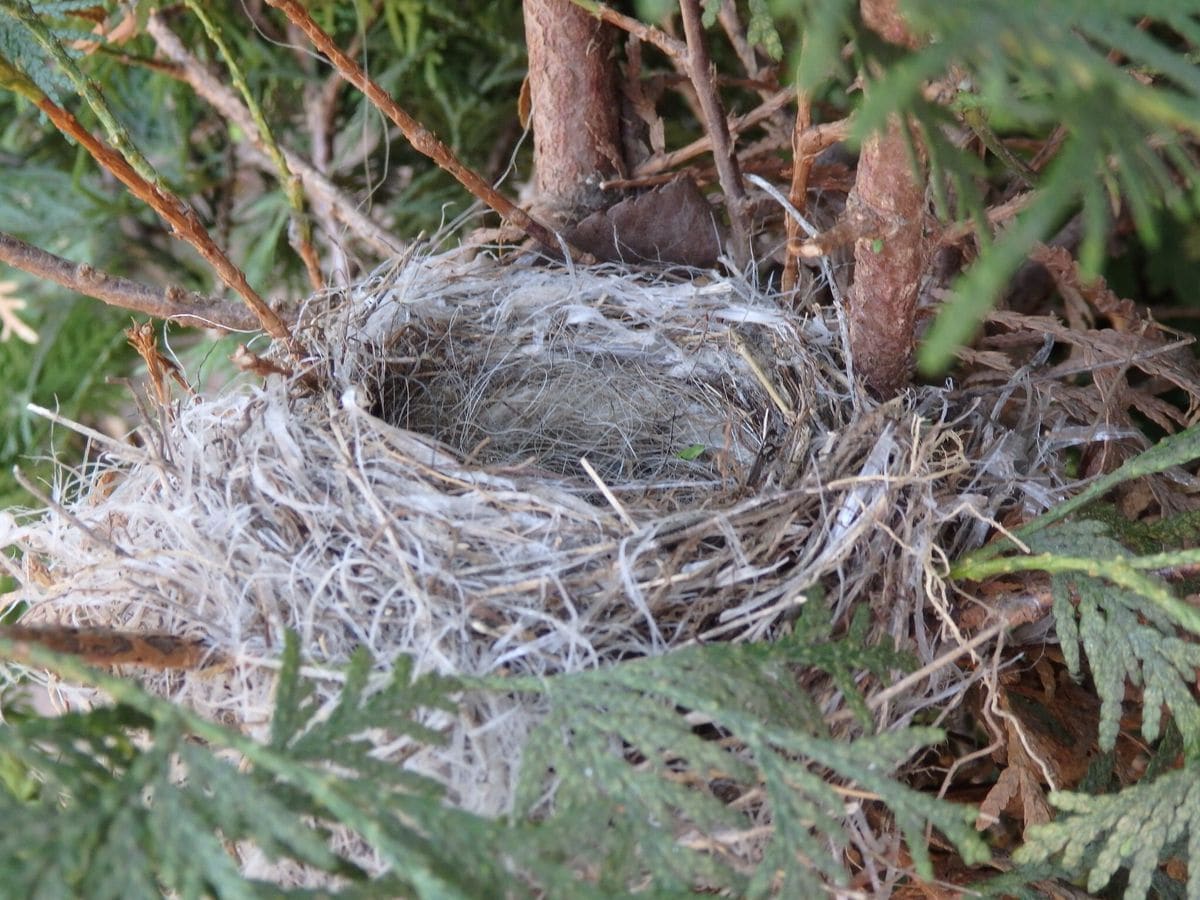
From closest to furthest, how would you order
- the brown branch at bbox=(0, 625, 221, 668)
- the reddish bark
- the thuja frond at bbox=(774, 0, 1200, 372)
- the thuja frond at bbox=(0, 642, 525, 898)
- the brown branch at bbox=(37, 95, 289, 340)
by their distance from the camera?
1. the thuja frond at bbox=(774, 0, 1200, 372)
2. the thuja frond at bbox=(0, 642, 525, 898)
3. the brown branch at bbox=(0, 625, 221, 668)
4. the reddish bark
5. the brown branch at bbox=(37, 95, 289, 340)

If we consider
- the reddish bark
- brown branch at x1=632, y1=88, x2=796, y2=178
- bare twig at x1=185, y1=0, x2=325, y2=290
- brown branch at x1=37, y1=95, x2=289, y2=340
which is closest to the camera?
the reddish bark

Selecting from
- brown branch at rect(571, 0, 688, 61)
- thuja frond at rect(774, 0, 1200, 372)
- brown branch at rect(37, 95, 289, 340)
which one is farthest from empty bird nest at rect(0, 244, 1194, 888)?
thuja frond at rect(774, 0, 1200, 372)

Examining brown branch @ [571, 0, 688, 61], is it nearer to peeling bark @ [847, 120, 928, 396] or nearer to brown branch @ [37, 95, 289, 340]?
peeling bark @ [847, 120, 928, 396]

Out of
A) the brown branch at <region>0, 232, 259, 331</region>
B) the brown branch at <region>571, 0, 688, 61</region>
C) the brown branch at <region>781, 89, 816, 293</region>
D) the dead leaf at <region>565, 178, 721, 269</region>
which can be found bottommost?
the brown branch at <region>0, 232, 259, 331</region>

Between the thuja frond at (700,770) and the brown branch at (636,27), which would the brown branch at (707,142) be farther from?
the thuja frond at (700,770)

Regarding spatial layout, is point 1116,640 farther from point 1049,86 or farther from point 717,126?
point 717,126

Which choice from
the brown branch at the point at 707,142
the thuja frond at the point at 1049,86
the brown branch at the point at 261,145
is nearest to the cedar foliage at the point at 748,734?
the thuja frond at the point at 1049,86

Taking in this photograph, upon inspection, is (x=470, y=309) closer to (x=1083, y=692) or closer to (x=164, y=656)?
(x=164, y=656)
